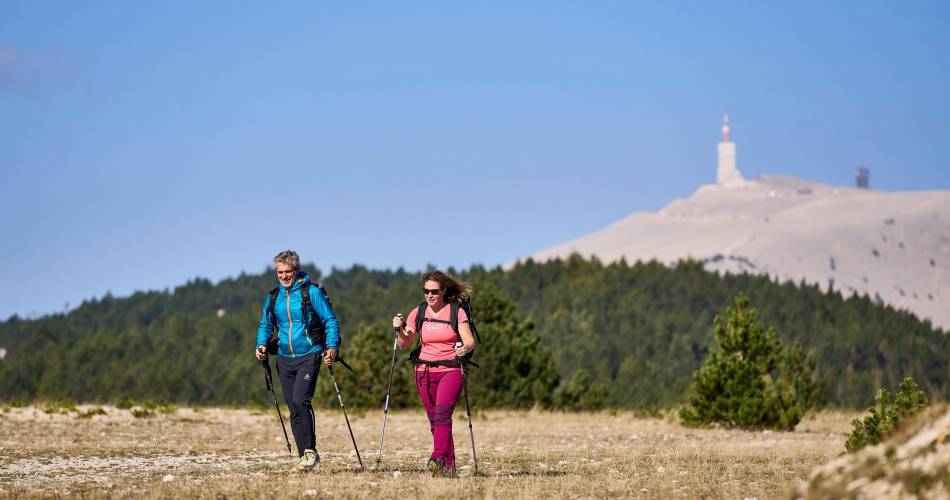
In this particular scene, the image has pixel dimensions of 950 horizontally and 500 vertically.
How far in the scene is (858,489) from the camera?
396 inches

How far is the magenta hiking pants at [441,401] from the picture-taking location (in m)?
14.4

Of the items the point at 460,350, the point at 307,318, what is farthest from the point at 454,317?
the point at 307,318

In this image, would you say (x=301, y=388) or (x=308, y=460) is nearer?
(x=301, y=388)

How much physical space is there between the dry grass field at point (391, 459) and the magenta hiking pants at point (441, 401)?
36 cm

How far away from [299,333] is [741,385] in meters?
15.2

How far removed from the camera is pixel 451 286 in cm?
1462

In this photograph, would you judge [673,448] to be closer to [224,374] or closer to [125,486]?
[125,486]

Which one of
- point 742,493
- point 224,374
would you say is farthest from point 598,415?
point 224,374

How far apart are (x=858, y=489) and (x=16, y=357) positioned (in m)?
158

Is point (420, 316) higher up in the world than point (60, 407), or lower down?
higher up

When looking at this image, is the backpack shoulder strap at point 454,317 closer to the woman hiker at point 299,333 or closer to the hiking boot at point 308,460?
the woman hiker at point 299,333

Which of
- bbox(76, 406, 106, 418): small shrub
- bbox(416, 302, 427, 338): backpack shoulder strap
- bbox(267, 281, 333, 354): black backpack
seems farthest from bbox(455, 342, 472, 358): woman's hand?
bbox(76, 406, 106, 418): small shrub

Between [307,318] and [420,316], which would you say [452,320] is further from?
[307,318]

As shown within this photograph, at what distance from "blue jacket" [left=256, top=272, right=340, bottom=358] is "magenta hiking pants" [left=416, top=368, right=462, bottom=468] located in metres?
1.10
